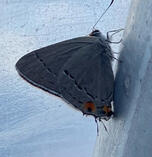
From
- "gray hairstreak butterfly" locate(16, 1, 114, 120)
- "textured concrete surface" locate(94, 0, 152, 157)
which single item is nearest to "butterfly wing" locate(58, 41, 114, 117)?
"gray hairstreak butterfly" locate(16, 1, 114, 120)

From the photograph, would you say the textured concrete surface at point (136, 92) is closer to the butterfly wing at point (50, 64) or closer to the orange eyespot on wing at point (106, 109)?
the orange eyespot on wing at point (106, 109)

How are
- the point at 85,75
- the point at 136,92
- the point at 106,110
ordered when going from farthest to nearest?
the point at 85,75, the point at 106,110, the point at 136,92

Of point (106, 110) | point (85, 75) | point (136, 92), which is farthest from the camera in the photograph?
point (85, 75)

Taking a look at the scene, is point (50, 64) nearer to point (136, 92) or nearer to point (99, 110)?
point (99, 110)

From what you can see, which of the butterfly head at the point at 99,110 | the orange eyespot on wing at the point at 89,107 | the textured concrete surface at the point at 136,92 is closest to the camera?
the textured concrete surface at the point at 136,92

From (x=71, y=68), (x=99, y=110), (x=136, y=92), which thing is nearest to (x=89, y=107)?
(x=99, y=110)

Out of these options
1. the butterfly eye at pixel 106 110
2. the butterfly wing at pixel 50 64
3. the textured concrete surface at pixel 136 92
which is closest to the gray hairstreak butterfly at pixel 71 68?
the butterfly wing at pixel 50 64

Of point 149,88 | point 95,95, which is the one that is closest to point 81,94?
point 95,95

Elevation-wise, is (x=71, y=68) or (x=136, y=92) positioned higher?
(x=136, y=92)
